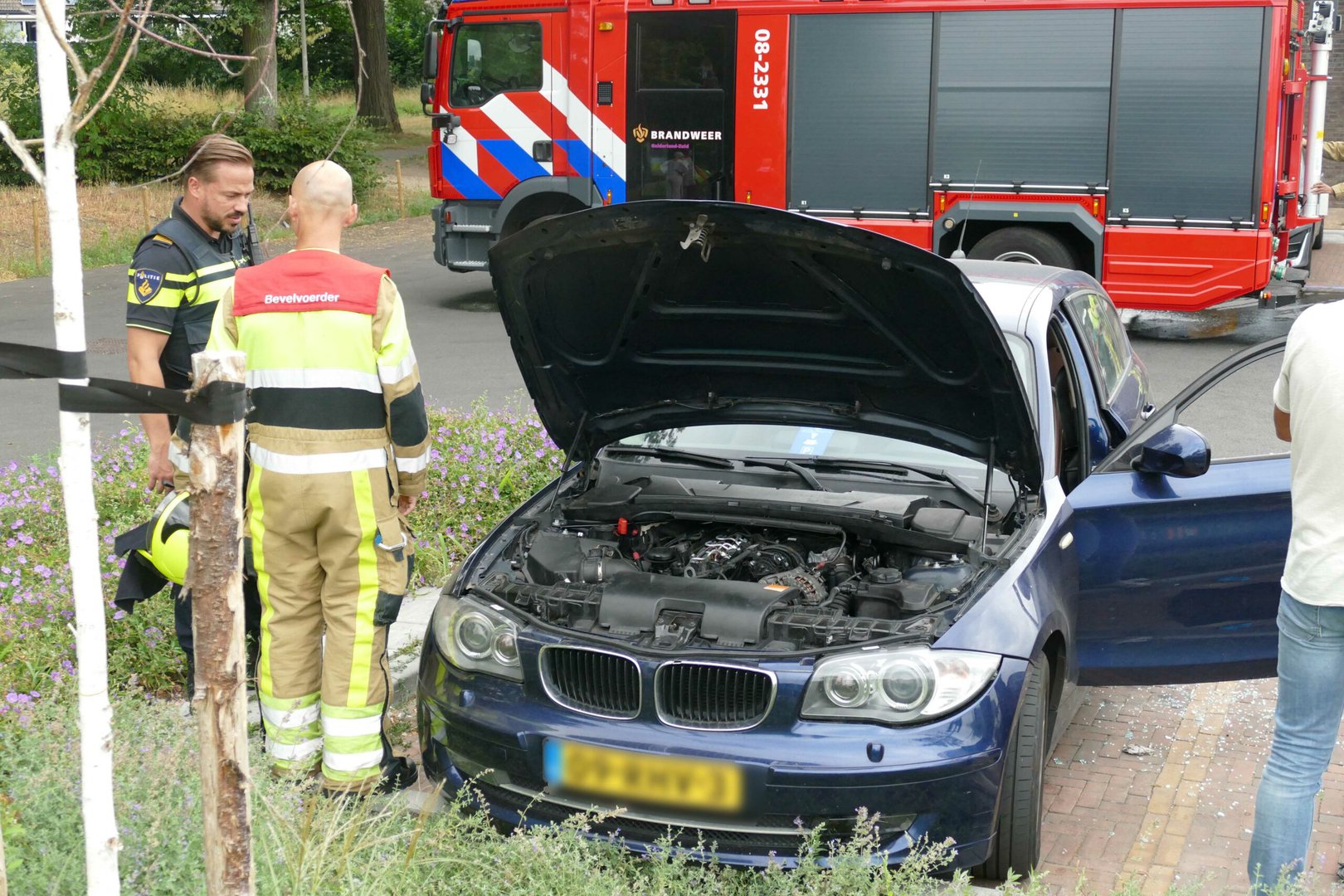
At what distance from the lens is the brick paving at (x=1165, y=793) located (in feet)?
12.4

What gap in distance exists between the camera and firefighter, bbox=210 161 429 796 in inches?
145

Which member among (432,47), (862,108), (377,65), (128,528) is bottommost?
(128,528)

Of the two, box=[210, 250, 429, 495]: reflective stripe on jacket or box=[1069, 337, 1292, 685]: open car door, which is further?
box=[1069, 337, 1292, 685]: open car door

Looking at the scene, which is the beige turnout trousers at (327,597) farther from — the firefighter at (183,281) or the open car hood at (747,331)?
the open car hood at (747,331)

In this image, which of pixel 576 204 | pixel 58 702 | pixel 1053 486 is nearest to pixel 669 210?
pixel 1053 486

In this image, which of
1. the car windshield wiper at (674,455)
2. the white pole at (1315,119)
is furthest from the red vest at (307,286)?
the white pole at (1315,119)

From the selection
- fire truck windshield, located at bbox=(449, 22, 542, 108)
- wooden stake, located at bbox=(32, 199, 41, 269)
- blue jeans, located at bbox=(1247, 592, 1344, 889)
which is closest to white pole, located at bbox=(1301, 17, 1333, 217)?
fire truck windshield, located at bbox=(449, 22, 542, 108)

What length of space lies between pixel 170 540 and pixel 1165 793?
3.14 m

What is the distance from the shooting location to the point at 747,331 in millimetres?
4281

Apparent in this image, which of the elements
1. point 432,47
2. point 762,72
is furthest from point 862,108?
point 432,47

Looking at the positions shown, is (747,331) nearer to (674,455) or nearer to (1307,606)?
(674,455)

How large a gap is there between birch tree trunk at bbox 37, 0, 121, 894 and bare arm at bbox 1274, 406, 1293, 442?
2.74 meters

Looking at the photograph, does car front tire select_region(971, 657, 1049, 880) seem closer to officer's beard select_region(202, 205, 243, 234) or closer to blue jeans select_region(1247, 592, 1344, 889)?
blue jeans select_region(1247, 592, 1344, 889)

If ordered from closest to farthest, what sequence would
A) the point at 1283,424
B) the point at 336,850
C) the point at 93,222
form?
the point at 336,850 → the point at 1283,424 → the point at 93,222
